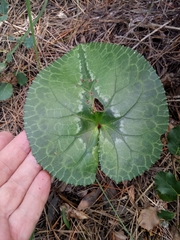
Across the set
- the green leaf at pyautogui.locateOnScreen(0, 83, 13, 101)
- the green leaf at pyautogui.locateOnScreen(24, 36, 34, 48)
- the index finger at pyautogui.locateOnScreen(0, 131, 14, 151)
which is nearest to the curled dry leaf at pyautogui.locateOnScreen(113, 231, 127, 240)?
the index finger at pyautogui.locateOnScreen(0, 131, 14, 151)

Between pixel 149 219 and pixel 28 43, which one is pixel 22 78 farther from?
pixel 149 219

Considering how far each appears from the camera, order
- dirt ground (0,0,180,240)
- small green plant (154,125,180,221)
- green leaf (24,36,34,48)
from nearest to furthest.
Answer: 1. small green plant (154,125,180,221)
2. dirt ground (0,0,180,240)
3. green leaf (24,36,34,48)

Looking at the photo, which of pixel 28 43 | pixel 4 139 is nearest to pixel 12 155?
pixel 4 139

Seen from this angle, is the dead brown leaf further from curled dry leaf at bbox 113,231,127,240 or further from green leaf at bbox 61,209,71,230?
green leaf at bbox 61,209,71,230

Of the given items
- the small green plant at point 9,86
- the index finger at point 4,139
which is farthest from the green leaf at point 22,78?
the index finger at point 4,139

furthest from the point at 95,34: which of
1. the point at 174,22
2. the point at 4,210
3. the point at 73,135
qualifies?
the point at 4,210

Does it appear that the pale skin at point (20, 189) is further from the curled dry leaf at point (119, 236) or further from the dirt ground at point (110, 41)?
the curled dry leaf at point (119, 236)

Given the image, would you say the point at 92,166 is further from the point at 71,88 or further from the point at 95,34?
the point at 95,34
